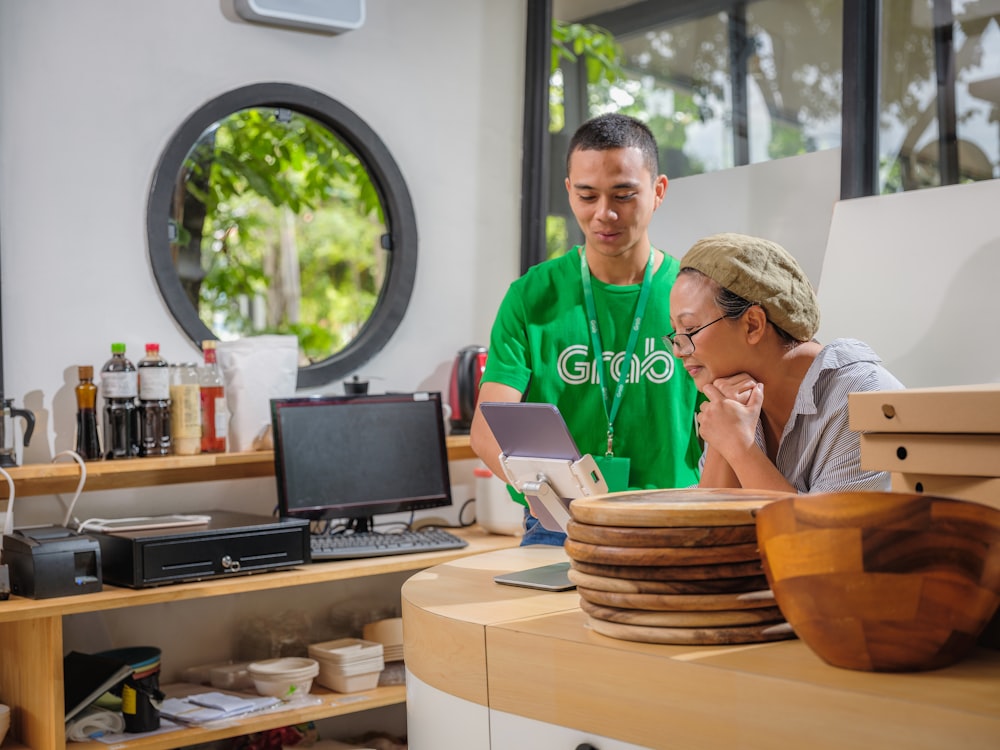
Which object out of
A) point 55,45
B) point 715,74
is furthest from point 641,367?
point 55,45

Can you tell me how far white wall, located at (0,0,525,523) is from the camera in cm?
305

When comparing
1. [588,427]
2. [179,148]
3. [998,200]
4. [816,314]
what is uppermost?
[179,148]

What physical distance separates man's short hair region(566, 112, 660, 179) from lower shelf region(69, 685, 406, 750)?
1.55m

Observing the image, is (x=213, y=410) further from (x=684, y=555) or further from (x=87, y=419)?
(x=684, y=555)

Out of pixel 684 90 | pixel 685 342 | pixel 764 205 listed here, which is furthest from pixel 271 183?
pixel 685 342

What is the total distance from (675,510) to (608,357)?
1550 mm

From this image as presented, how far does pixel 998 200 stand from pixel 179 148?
2.26 metres

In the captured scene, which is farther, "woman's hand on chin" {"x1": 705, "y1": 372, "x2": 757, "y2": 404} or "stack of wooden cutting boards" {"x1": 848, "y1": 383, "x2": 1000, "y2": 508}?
"woman's hand on chin" {"x1": 705, "y1": 372, "x2": 757, "y2": 404}

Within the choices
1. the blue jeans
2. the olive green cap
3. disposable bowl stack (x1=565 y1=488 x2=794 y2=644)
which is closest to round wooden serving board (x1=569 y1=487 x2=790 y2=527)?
disposable bowl stack (x1=565 y1=488 x2=794 y2=644)

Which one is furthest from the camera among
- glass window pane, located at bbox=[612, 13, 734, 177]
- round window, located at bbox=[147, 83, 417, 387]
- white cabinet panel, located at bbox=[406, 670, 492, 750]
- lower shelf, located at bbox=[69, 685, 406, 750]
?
glass window pane, located at bbox=[612, 13, 734, 177]

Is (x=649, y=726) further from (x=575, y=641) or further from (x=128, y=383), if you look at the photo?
(x=128, y=383)

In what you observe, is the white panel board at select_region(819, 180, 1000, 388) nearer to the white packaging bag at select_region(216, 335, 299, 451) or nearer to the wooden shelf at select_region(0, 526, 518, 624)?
the wooden shelf at select_region(0, 526, 518, 624)

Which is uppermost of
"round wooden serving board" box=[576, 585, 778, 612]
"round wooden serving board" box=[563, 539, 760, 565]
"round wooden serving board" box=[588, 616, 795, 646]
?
"round wooden serving board" box=[563, 539, 760, 565]

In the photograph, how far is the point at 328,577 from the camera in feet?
9.55
